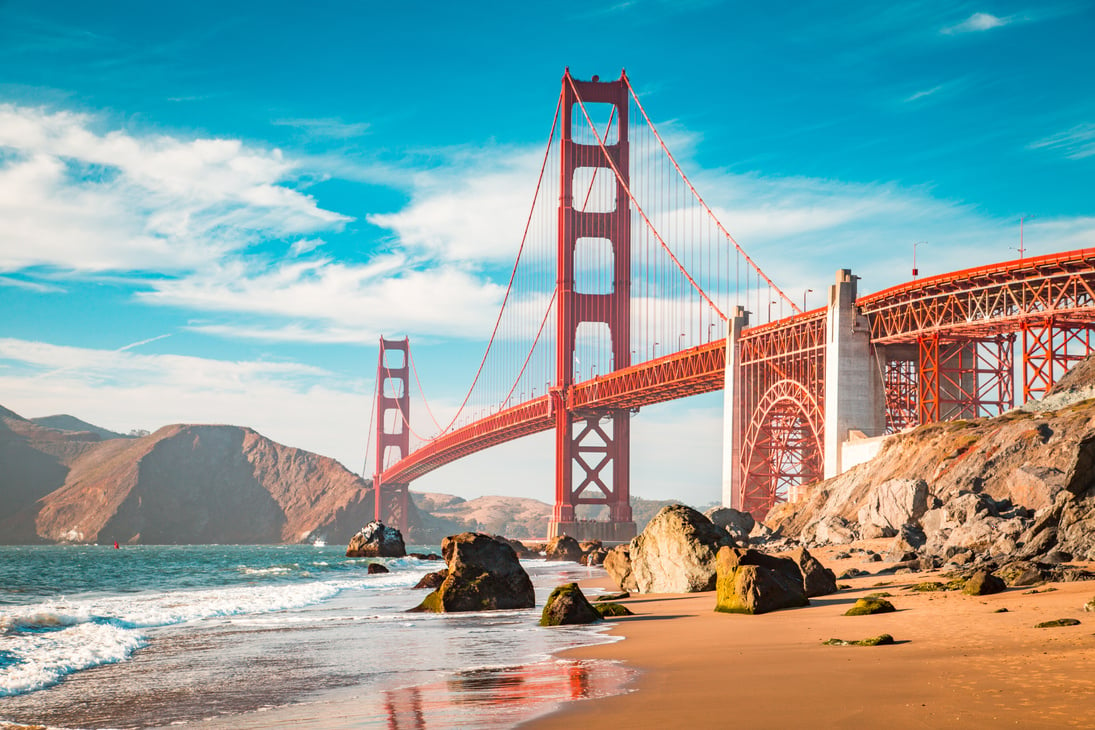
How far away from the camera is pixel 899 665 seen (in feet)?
26.7

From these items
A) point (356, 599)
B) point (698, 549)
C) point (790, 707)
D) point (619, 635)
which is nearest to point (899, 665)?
point (790, 707)

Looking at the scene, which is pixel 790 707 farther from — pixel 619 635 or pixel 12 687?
pixel 12 687

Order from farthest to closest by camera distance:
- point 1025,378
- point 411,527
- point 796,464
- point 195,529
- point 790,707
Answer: point 195,529, point 411,527, point 796,464, point 1025,378, point 790,707

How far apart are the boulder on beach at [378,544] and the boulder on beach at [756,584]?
160 ft

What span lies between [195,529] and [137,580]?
131922 mm

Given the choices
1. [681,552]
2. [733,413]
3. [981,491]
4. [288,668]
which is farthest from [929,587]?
[733,413]

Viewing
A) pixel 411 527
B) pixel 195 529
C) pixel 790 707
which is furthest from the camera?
pixel 195 529

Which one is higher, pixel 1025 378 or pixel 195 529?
pixel 1025 378

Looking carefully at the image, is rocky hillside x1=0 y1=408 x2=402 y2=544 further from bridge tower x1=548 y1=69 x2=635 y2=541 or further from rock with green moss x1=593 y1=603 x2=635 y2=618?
rock with green moss x1=593 y1=603 x2=635 y2=618

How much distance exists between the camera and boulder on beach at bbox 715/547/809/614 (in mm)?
13930

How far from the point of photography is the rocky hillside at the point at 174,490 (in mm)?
151500

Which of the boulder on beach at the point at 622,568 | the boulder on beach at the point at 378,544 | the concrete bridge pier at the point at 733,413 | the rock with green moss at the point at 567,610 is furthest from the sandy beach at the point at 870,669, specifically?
the boulder on beach at the point at 378,544

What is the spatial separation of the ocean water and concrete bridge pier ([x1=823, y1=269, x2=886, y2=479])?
24.9 m

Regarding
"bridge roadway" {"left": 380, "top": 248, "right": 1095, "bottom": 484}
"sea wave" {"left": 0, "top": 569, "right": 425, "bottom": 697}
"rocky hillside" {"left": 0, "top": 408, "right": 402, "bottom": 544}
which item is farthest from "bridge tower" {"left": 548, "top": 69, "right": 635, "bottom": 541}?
"rocky hillside" {"left": 0, "top": 408, "right": 402, "bottom": 544}
